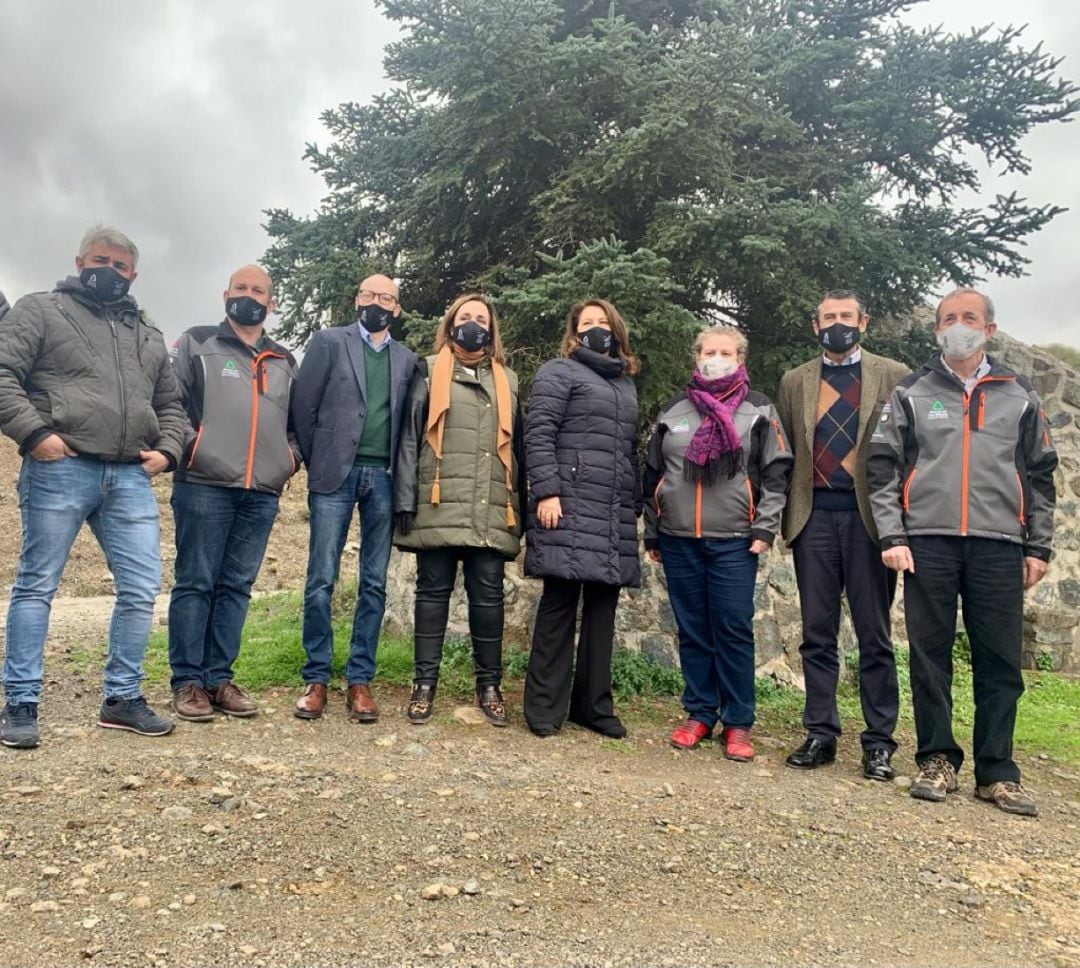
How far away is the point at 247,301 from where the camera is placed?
4434mm

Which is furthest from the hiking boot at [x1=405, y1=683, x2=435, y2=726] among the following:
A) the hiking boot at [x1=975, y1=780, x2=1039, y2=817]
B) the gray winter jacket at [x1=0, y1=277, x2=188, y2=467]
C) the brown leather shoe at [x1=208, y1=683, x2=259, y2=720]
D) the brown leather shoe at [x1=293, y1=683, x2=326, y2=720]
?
the hiking boot at [x1=975, y1=780, x2=1039, y2=817]

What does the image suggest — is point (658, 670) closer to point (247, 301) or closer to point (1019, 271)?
point (247, 301)

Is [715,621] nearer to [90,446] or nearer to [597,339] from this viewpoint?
[597,339]

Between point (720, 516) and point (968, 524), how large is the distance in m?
1.14

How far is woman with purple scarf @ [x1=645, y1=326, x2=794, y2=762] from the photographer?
4.40m

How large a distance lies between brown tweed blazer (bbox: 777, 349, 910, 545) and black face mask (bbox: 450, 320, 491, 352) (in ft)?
5.63

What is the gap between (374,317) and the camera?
15.2 feet

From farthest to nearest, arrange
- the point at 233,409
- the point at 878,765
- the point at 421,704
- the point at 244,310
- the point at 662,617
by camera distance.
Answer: the point at 662,617 → the point at 421,704 → the point at 244,310 → the point at 233,409 → the point at 878,765

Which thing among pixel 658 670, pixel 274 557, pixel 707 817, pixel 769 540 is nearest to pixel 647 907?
pixel 707 817

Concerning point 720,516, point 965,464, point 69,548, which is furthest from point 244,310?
point 965,464

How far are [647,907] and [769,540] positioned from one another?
6.91 ft

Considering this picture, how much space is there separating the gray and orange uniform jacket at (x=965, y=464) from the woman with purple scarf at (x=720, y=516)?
542mm

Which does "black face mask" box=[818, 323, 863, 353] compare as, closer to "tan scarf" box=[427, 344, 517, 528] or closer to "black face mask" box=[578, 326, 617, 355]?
"black face mask" box=[578, 326, 617, 355]

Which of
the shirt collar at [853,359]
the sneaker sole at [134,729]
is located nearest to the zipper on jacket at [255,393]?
the sneaker sole at [134,729]
